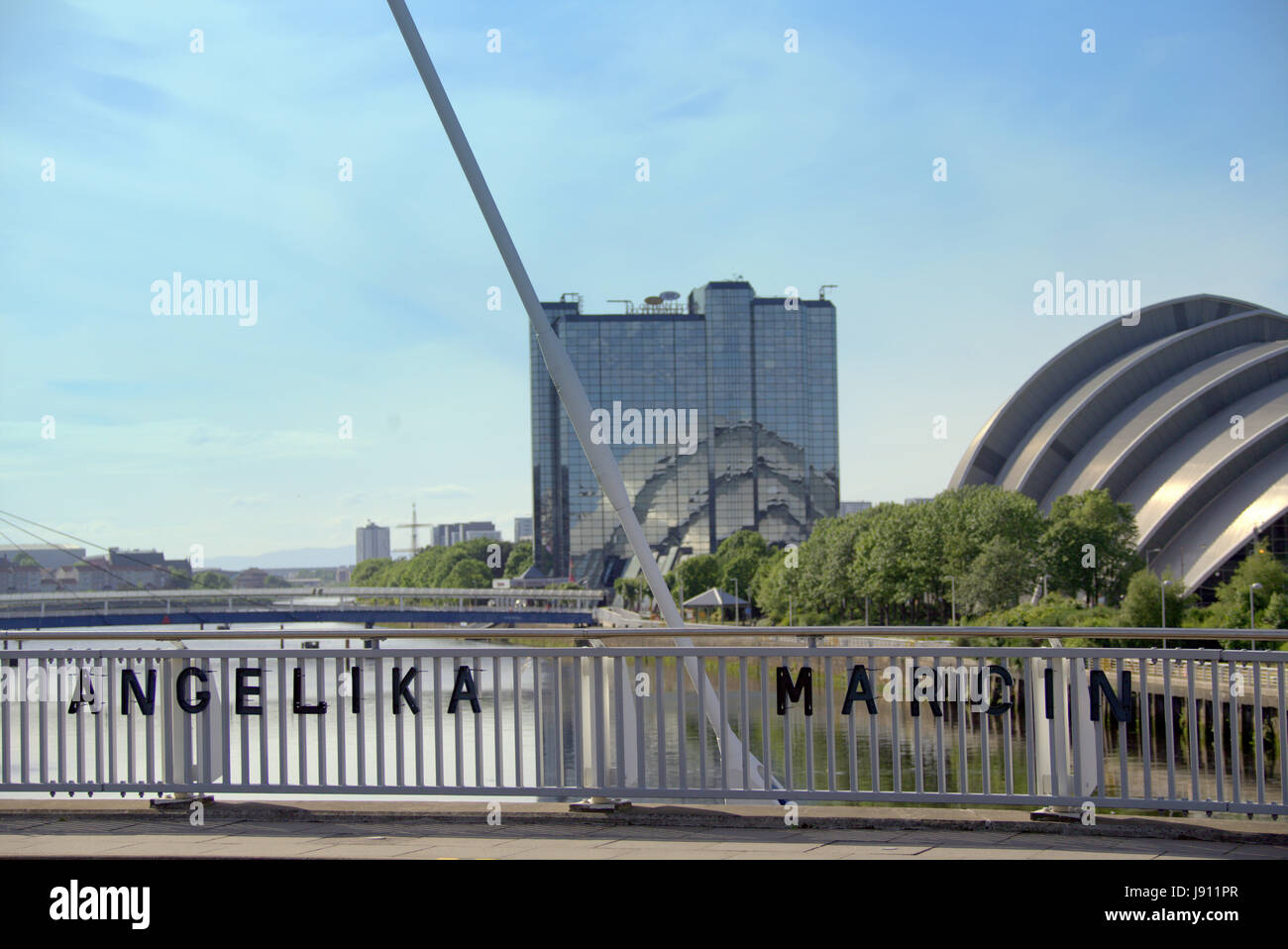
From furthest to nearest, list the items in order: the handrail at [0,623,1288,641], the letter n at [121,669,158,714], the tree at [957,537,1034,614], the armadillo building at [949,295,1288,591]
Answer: the armadillo building at [949,295,1288,591] < the tree at [957,537,1034,614] < the letter n at [121,669,158,714] < the handrail at [0,623,1288,641]

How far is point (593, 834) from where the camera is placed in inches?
229

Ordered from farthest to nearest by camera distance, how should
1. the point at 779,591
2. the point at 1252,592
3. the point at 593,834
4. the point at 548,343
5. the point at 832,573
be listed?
the point at 779,591 → the point at 832,573 → the point at 1252,592 → the point at 548,343 → the point at 593,834

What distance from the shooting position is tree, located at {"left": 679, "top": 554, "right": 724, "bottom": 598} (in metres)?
134

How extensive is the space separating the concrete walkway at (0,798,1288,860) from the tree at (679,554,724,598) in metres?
127

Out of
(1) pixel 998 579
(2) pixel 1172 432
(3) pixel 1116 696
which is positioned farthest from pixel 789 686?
(2) pixel 1172 432

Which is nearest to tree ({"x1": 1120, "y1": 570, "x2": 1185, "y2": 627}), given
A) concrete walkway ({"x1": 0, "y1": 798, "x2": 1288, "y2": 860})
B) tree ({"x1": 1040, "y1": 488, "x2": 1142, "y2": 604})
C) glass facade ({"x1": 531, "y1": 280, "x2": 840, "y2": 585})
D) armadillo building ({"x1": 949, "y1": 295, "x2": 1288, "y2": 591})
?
tree ({"x1": 1040, "y1": 488, "x2": 1142, "y2": 604})

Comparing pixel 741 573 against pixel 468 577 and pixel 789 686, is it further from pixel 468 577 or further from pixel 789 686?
pixel 789 686

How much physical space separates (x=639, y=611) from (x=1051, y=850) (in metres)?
135

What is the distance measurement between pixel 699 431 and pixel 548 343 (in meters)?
164

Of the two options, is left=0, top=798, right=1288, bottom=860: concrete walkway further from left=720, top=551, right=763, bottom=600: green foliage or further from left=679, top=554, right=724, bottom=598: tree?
left=679, top=554, right=724, bottom=598: tree

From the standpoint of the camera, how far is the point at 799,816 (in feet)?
20.0

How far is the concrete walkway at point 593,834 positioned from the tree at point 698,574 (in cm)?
12744

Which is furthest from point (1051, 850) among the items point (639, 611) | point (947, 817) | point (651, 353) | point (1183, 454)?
point (651, 353)
